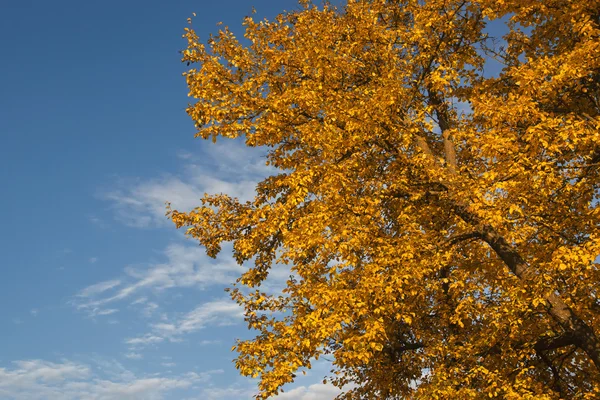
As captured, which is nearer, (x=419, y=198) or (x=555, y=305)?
(x=555, y=305)

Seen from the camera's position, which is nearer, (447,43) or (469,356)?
(469,356)

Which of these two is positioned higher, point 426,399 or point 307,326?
point 307,326

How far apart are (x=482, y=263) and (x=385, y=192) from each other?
318 centimetres

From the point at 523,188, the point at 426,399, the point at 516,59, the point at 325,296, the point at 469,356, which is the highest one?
the point at 516,59

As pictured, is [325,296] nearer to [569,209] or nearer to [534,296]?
[534,296]

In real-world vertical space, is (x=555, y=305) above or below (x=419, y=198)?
below

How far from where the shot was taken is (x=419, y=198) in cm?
1500

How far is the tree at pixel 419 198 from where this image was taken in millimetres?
11805

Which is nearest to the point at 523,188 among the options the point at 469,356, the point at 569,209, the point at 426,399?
the point at 569,209

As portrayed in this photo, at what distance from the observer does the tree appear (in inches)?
465

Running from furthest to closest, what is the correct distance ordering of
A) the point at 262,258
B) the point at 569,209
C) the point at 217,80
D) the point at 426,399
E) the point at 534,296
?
1. the point at 262,258
2. the point at 217,80
3. the point at 569,209
4. the point at 426,399
5. the point at 534,296

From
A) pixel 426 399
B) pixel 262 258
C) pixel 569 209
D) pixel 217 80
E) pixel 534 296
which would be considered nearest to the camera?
pixel 534 296

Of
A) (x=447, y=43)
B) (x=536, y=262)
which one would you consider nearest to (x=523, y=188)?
(x=536, y=262)

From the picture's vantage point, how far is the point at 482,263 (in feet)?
47.5
